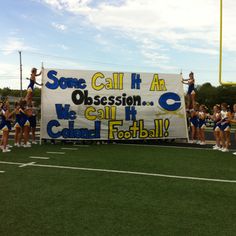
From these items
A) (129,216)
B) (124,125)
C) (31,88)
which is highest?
(31,88)

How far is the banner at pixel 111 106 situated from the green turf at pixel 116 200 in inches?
155

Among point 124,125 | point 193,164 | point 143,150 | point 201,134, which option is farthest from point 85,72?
point 193,164

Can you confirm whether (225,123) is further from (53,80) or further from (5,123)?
(5,123)

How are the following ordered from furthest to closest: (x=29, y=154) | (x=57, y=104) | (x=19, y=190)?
(x=57, y=104) → (x=29, y=154) → (x=19, y=190)

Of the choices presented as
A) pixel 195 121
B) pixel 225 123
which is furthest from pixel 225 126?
pixel 195 121

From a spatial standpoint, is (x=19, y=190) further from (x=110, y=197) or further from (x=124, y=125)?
(x=124, y=125)

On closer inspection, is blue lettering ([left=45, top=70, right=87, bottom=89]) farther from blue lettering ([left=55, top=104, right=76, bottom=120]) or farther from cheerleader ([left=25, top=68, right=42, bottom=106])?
blue lettering ([left=55, top=104, right=76, bottom=120])

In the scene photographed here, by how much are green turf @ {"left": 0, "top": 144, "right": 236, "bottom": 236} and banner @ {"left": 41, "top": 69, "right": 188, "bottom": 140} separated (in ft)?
12.9

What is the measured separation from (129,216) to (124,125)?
8614mm

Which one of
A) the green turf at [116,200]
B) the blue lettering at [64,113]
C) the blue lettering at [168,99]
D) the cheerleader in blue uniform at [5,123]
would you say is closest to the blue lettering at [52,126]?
the blue lettering at [64,113]

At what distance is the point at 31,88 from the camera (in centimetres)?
1286

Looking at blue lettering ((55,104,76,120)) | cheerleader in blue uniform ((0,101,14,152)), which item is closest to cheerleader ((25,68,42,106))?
blue lettering ((55,104,76,120))

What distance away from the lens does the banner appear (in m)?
12.7

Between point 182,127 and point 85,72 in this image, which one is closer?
point 85,72
